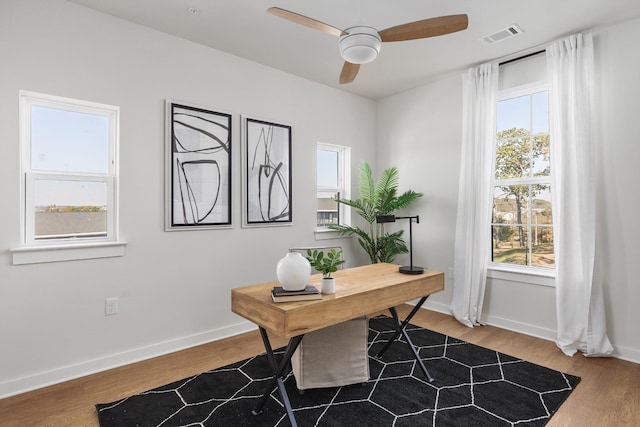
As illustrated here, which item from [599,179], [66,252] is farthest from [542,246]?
[66,252]

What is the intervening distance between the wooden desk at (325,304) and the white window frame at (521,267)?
1.37m

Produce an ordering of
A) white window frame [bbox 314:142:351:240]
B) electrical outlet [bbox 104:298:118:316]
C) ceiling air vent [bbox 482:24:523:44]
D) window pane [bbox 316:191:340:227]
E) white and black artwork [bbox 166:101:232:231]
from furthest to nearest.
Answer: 1. white window frame [bbox 314:142:351:240]
2. window pane [bbox 316:191:340:227]
3. white and black artwork [bbox 166:101:232:231]
4. ceiling air vent [bbox 482:24:523:44]
5. electrical outlet [bbox 104:298:118:316]

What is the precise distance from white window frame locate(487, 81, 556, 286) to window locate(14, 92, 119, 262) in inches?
141

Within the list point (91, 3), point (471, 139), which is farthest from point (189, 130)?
point (471, 139)

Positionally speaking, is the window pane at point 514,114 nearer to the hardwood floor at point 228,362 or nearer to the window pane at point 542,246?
the window pane at point 542,246

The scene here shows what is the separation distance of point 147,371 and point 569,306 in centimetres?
351

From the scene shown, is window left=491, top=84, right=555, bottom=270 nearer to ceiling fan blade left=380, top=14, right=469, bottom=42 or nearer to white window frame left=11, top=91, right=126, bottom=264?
ceiling fan blade left=380, top=14, right=469, bottom=42

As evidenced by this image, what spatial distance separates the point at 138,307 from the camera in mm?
2771

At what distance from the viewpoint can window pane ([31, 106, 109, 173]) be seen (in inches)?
95.9

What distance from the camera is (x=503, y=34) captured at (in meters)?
2.94

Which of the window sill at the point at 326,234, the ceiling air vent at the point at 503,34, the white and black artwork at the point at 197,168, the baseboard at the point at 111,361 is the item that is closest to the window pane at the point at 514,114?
the ceiling air vent at the point at 503,34

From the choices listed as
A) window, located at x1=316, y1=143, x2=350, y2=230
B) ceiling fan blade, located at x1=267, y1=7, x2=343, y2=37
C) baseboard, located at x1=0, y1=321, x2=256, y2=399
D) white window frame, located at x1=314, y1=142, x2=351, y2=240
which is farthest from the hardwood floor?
ceiling fan blade, located at x1=267, y1=7, x2=343, y2=37

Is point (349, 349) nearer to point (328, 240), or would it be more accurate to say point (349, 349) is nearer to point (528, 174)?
point (328, 240)

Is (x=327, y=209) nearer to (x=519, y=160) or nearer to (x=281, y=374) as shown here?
(x=519, y=160)
